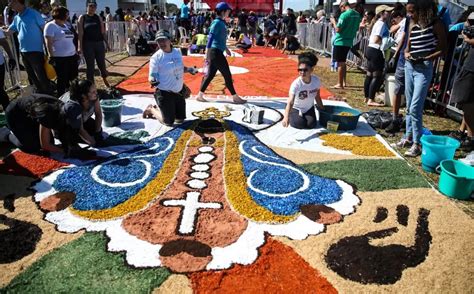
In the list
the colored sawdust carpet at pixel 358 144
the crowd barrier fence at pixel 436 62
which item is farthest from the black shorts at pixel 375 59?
the colored sawdust carpet at pixel 358 144

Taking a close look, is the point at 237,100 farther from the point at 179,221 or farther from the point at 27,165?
the point at 179,221

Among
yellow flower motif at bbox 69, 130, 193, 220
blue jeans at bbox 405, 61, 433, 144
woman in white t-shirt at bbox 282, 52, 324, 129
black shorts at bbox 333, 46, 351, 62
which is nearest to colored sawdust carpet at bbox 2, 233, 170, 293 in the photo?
yellow flower motif at bbox 69, 130, 193, 220

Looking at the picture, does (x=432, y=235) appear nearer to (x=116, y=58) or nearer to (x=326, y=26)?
(x=116, y=58)

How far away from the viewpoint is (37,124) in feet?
14.2

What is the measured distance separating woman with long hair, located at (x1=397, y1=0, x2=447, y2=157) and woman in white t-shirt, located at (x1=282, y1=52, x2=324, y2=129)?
1.30 metres

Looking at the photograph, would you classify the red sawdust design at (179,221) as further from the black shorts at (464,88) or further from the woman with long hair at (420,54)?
the black shorts at (464,88)

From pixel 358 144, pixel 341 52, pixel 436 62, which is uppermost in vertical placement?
pixel 341 52

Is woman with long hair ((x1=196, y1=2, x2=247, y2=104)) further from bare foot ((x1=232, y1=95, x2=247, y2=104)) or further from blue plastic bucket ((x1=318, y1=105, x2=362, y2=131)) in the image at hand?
blue plastic bucket ((x1=318, y1=105, x2=362, y2=131))

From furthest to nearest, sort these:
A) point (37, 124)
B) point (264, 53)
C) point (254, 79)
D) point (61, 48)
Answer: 1. point (264, 53)
2. point (254, 79)
3. point (61, 48)
4. point (37, 124)

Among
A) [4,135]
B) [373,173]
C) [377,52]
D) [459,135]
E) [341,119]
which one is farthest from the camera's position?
[377,52]

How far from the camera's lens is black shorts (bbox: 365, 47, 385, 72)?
21.7ft

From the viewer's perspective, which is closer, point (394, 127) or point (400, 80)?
point (400, 80)

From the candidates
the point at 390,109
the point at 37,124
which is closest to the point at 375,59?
the point at 390,109

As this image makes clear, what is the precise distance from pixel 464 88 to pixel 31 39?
21.5 ft
